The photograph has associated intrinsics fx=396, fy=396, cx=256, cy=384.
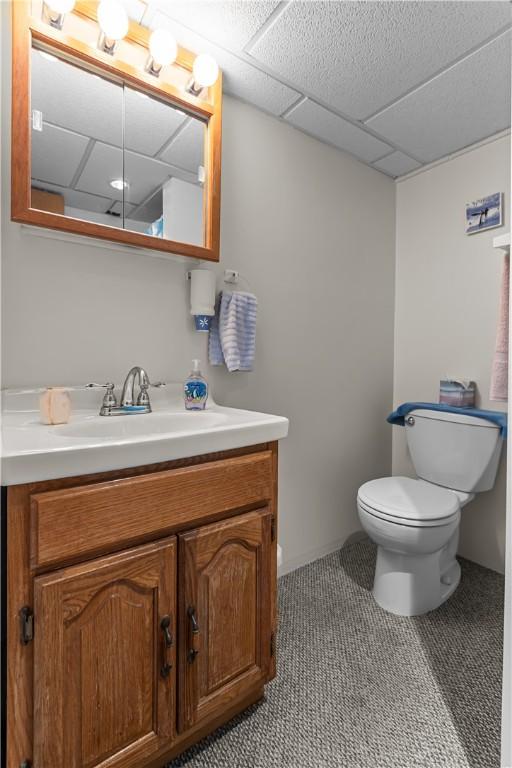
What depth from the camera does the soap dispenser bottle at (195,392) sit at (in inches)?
57.9

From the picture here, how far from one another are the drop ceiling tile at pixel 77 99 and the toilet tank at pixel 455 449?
1813mm

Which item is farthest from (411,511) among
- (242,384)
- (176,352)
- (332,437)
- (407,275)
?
(407,275)

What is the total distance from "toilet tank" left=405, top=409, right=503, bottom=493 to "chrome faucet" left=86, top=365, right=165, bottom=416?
1.39 metres

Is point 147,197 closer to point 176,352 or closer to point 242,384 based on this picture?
point 176,352

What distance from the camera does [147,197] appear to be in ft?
4.64

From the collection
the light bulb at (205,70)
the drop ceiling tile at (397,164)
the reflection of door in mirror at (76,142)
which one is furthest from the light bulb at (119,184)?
the drop ceiling tile at (397,164)

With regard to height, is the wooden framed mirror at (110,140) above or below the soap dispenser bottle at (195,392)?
above

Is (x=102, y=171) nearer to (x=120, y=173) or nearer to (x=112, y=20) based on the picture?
(x=120, y=173)

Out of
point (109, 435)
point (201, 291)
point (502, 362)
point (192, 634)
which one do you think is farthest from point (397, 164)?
point (192, 634)

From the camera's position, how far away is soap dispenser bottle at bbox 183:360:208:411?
147cm

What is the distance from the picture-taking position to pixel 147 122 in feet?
4.61

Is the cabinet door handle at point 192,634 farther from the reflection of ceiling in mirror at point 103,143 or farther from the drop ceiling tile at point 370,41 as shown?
the drop ceiling tile at point 370,41

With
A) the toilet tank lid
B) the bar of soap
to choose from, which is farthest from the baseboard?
the bar of soap

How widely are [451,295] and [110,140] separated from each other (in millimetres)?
1810
